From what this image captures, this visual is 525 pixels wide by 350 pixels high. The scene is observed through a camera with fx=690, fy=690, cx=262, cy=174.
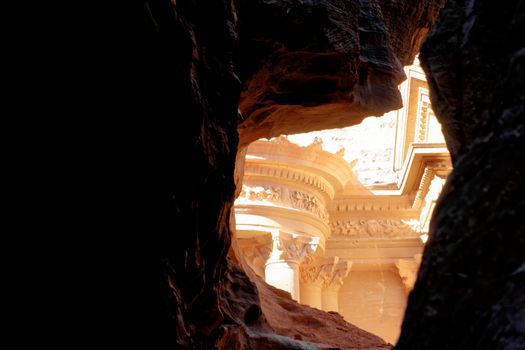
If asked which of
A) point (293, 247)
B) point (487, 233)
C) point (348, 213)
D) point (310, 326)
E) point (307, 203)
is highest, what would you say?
point (348, 213)

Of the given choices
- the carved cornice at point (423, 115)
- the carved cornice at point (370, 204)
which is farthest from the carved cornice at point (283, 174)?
the carved cornice at point (423, 115)

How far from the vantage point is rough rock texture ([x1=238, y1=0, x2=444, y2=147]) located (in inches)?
245

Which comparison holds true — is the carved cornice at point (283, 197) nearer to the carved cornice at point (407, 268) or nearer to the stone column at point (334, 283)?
the stone column at point (334, 283)

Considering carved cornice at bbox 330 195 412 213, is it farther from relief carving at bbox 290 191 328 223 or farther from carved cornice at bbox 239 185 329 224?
carved cornice at bbox 239 185 329 224

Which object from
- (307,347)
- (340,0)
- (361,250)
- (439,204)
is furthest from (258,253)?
(439,204)

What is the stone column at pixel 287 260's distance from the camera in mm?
13438

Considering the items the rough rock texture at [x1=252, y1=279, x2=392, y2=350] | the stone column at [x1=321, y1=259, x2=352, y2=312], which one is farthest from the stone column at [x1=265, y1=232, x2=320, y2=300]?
the rough rock texture at [x1=252, y1=279, x2=392, y2=350]

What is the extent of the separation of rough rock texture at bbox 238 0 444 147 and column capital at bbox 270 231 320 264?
19.1 ft

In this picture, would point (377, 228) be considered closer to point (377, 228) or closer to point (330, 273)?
point (377, 228)

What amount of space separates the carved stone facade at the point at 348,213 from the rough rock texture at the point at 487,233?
10.9 metres

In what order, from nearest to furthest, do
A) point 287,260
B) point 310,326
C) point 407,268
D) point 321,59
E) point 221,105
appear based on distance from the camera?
point 221,105 < point 321,59 < point 310,326 < point 287,260 < point 407,268

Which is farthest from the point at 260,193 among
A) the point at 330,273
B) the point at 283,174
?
the point at 330,273

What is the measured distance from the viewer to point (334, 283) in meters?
15.8

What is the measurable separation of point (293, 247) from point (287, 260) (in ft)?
0.95
